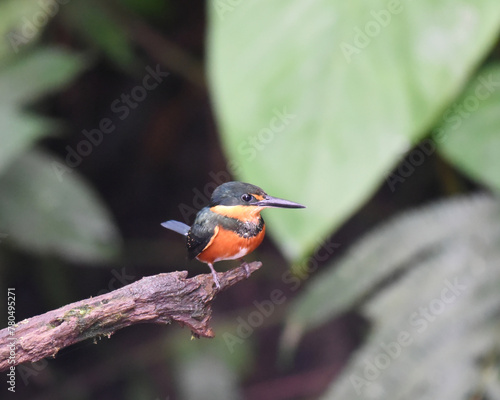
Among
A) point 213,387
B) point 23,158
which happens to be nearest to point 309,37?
point 23,158

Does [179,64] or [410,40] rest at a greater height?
[410,40]

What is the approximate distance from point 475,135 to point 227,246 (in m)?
0.82

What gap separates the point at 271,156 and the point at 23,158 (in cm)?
71

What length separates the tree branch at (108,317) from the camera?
241mm

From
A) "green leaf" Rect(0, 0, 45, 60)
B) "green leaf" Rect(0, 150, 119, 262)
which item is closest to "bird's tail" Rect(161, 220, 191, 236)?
"green leaf" Rect(0, 150, 119, 262)

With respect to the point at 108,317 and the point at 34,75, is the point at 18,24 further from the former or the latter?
the point at 108,317

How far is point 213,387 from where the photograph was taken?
134 centimetres

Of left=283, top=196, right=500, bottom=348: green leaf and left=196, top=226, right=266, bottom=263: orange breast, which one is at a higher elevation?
left=196, top=226, right=266, bottom=263: orange breast

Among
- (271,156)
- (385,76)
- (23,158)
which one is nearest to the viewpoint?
(271,156)

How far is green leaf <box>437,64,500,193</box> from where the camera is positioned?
3.23 ft

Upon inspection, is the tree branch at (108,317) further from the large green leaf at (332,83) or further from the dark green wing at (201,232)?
the large green leaf at (332,83)

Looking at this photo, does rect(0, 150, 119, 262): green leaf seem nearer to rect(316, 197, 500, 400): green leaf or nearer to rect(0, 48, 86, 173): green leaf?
rect(0, 48, 86, 173): green leaf

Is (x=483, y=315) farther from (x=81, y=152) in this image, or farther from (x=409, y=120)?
(x=81, y=152)

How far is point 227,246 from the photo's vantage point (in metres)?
0.31
